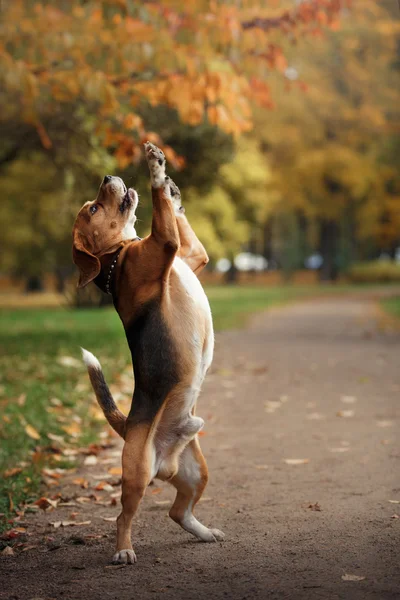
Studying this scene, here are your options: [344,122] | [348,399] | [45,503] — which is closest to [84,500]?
[45,503]

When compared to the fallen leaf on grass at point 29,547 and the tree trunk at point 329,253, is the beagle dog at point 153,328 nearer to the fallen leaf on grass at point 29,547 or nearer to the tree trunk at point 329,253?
the fallen leaf on grass at point 29,547

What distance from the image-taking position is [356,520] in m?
4.86

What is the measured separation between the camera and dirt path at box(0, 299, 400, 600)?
390cm

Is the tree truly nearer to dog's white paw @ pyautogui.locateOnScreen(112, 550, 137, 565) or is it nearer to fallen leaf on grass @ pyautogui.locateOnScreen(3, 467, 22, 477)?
fallen leaf on grass @ pyautogui.locateOnScreen(3, 467, 22, 477)

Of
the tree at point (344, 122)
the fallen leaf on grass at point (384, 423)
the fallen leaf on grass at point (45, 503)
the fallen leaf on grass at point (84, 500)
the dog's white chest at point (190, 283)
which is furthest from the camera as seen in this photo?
the tree at point (344, 122)

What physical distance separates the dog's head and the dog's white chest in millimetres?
335

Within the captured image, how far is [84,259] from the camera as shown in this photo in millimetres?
4355

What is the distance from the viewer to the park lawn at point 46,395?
6.55 m

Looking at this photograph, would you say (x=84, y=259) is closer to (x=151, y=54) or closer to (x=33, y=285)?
(x=151, y=54)

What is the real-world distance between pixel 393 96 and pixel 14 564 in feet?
120

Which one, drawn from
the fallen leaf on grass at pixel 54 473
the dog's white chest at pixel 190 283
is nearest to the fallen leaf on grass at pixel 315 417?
the fallen leaf on grass at pixel 54 473

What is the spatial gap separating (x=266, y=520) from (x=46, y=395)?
5.05 meters

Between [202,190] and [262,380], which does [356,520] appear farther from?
[202,190]

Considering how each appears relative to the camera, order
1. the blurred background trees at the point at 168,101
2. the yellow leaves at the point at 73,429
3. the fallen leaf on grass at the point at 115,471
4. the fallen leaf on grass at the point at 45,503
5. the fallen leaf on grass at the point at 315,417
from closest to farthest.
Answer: the fallen leaf on grass at the point at 45,503
the fallen leaf on grass at the point at 115,471
the yellow leaves at the point at 73,429
the fallen leaf on grass at the point at 315,417
the blurred background trees at the point at 168,101
